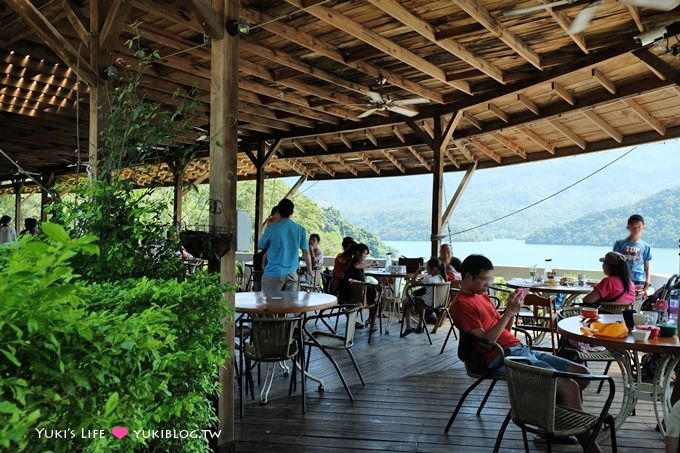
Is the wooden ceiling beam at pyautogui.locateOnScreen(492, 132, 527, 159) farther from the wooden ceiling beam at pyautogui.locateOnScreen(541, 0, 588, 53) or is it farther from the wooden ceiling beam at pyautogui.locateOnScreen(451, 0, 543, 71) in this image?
the wooden ceiling beam at pyautogui.locateOnScreen(541, 0, 588, 53)

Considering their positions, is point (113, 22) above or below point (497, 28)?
below

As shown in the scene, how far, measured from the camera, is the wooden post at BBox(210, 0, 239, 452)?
309 cm

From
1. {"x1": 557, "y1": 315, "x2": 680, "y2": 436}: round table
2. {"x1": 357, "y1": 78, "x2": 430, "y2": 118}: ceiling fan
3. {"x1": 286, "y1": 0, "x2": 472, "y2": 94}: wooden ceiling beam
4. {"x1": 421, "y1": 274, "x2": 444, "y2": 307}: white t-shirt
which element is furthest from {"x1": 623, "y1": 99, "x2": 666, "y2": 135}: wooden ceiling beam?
{"x1": 557, "y1": 315, "x2": 680, "y2": 436}: round table

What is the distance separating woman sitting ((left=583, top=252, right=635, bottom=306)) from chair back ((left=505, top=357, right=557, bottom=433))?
2291 millimetres

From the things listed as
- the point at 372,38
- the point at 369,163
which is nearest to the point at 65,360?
the point at 372,38

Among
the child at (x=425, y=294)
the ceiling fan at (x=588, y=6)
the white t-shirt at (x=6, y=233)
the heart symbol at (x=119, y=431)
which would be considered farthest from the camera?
the white t-shirt at (x=6, y=233)

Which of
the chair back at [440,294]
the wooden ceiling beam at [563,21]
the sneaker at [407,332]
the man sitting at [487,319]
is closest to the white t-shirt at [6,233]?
the sneaker at [407,332]

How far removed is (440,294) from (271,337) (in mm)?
3129

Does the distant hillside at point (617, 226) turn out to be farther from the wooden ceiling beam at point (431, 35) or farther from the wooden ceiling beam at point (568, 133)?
the wooden ceiling beam at point (431, 35)

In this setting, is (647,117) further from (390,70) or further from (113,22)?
(113,22)

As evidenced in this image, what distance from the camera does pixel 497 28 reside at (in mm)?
4965

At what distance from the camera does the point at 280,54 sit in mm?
6066

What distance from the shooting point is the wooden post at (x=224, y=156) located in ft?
10.2

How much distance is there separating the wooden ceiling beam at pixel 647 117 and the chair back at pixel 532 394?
553cm
